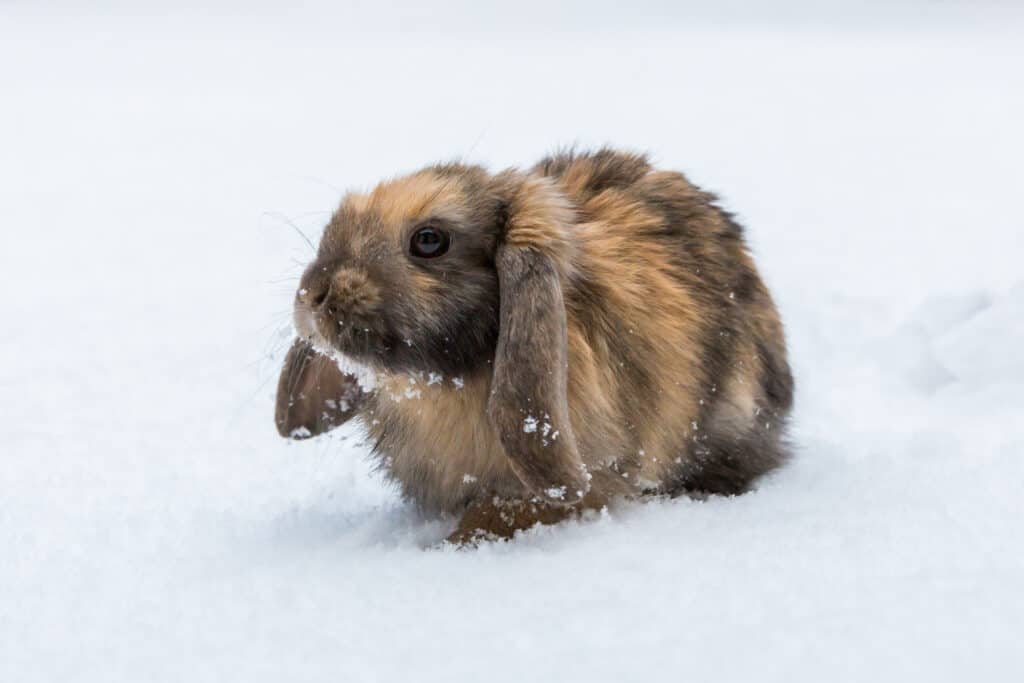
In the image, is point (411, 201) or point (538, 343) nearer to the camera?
point (538, 343)

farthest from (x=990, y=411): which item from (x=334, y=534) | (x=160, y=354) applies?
(x=160, y=354)

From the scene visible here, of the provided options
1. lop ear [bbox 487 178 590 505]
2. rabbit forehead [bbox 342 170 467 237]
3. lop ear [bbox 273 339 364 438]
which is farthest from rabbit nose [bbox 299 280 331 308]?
lop ear [bbox 273 339 364 438]

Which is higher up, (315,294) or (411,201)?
(411,201)

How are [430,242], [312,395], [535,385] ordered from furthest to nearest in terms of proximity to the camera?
[312,395] < [430,242] < [535,385]

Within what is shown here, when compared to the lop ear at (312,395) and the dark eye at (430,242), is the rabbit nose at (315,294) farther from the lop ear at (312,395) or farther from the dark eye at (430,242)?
the lop ear at (312,395)

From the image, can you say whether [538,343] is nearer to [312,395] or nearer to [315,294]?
[315,294]

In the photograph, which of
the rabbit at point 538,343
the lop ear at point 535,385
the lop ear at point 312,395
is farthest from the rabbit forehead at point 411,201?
the lop ear at point 312,395

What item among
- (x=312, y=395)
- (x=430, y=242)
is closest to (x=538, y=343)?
(x=430, y=242)
